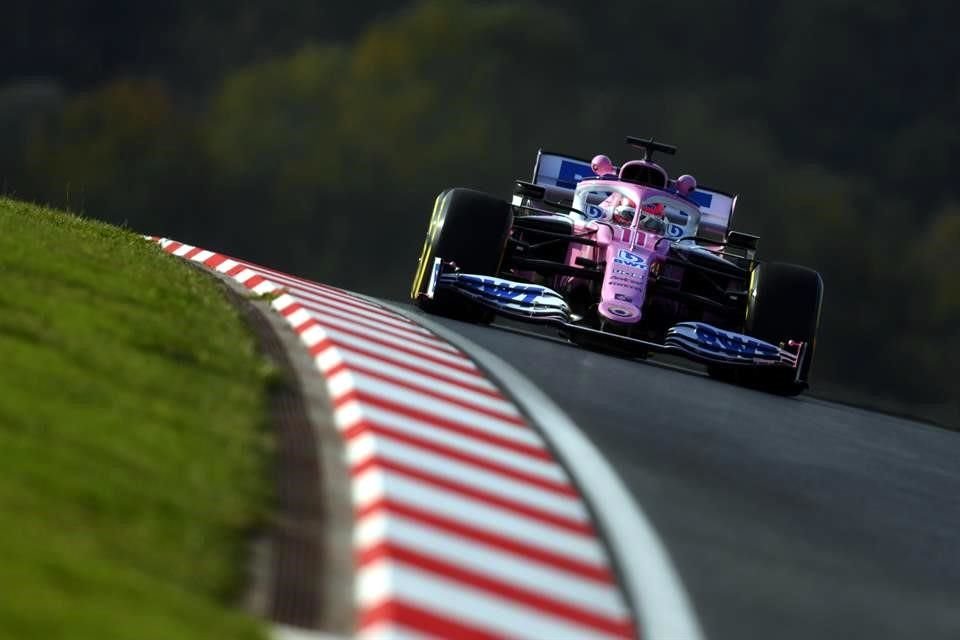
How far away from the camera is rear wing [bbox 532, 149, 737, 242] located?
1661 cm

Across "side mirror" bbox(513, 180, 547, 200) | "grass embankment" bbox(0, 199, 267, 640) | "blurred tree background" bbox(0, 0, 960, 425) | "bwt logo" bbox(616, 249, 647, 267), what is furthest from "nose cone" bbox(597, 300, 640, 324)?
"blurred tree background" bbox(0, 0, 960, 425)

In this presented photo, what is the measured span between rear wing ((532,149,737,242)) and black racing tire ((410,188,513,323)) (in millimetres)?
2656

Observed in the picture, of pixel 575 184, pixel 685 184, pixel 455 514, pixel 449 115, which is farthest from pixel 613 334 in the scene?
pixel 449 115

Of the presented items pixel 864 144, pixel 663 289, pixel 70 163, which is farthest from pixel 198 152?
pixel 663 289

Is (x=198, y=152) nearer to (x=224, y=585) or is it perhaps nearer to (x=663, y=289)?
(x=663, y=289)

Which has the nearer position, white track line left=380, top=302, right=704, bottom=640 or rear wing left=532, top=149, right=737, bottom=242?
white track line left=380, top=302, right=704, bottom=640

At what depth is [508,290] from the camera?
43.0ft

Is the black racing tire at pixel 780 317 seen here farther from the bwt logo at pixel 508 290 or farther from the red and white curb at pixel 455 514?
the red and white curb at pixel 455 514

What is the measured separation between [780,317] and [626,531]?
7.37 metres

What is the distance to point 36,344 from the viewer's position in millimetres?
7223

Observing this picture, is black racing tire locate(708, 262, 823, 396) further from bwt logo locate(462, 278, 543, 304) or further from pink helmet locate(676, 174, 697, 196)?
pink helmet locate(676, 174, 697, 196)

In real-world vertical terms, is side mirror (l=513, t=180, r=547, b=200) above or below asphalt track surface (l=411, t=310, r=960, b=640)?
above

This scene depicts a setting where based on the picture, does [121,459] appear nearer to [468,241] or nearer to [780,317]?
[468,241]

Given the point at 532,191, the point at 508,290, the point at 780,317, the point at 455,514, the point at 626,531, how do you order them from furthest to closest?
the point at 532,191 < the point at 780,317 < the point at 508,290 < the point at 626,531 < the point at 455,514
